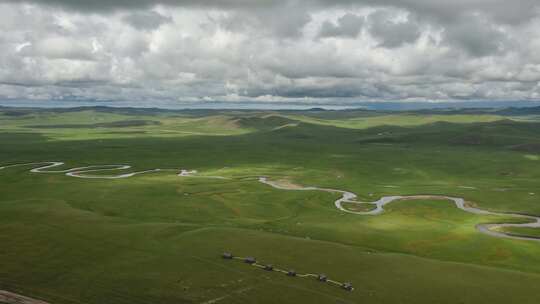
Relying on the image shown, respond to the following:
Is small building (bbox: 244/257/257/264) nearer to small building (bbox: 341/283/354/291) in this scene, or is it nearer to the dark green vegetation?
the dark green vegetation

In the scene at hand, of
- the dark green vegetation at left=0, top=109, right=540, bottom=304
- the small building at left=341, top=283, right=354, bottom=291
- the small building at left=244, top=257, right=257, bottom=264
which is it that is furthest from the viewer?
the small building at left=244, top=257, right=257, bottom=264

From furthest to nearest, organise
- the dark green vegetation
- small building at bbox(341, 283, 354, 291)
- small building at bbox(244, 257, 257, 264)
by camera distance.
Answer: small building at bbox(244, 257, 257, 264) < small building at bbox(341, 283, 354, 291) < the dark green vegetation

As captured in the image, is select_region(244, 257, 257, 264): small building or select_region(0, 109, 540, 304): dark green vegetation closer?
select_region(0, 109, 540, 304): dark green vegetation

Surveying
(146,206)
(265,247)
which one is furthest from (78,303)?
(146,206)

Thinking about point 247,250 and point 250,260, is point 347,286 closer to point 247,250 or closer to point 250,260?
point 250,260

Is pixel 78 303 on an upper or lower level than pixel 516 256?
upper

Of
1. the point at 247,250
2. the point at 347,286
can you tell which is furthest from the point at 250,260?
the point at 347,286

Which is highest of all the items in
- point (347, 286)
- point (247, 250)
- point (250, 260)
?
point (250, 260)

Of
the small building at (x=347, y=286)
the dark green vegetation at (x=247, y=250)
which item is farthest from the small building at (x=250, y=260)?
the small building at (x=347, y=286)

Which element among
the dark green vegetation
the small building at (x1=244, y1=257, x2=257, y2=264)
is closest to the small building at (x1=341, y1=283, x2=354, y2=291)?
the dark green vegetation

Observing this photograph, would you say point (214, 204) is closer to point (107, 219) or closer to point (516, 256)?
point (107, 219)

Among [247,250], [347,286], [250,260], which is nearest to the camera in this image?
[347,286]
